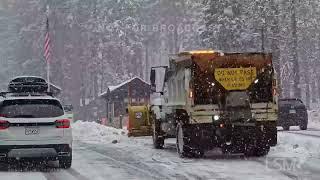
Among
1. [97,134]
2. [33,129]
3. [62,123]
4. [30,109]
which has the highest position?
[30,109]

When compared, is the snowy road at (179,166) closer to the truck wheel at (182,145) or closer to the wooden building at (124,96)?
the truck wheel at (182,145)

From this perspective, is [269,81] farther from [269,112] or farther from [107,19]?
[107,19]

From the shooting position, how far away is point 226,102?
15242 millimetres

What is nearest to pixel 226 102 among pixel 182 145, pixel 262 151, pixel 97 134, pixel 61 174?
pixel 182 145

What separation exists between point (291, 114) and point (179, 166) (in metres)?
15.6

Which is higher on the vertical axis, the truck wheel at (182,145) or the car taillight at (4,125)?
the car taillight at (4,125)

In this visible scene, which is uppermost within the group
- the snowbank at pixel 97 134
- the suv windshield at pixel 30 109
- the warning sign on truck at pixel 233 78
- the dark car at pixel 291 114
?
the warning sign on truck at pixel 233 78

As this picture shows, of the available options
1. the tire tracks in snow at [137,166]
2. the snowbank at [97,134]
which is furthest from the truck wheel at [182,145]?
the snowbank at [97,134]

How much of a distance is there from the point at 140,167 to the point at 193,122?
2.24 m

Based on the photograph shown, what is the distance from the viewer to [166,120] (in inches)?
704

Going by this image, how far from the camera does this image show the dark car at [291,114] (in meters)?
27.9

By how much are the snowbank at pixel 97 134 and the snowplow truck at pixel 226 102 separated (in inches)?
318

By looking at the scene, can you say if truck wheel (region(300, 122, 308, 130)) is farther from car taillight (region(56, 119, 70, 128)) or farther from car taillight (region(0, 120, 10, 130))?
car taillight (region(0, 120, 10, 130))

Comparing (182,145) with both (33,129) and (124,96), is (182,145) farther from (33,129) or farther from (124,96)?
(124,96)
